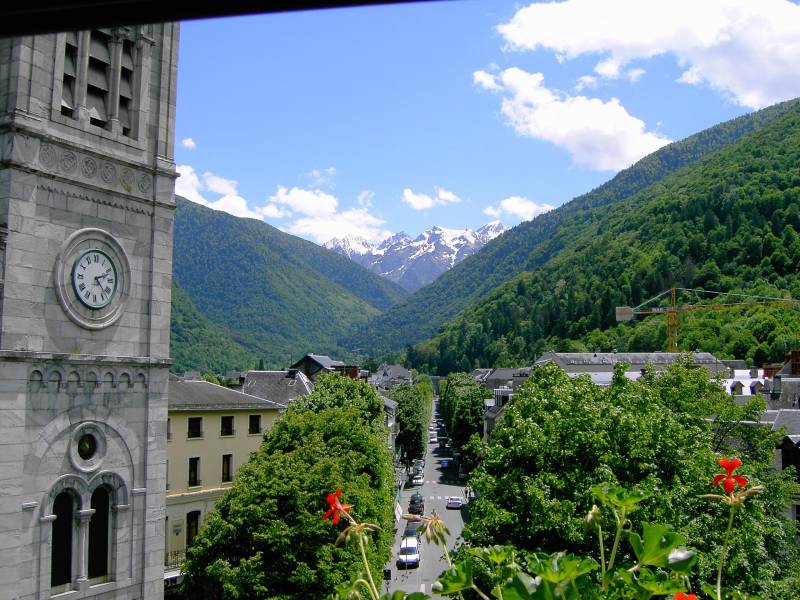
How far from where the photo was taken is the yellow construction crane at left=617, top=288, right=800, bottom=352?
153375mm

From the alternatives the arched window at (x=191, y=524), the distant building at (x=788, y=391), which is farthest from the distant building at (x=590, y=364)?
the arched window at (x=191, y=524)

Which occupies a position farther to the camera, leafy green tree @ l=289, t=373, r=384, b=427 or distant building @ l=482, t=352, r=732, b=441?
distant building @ l=482, t=352, r=732, b=441

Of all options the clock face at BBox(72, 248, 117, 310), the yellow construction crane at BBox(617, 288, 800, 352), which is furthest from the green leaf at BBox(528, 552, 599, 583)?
the yellow construction crane at BBox(617, 288, 800, 352)

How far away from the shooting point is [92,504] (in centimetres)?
2062

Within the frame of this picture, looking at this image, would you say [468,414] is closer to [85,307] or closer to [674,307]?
[85,307]

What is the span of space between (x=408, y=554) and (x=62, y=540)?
34110 millimetres

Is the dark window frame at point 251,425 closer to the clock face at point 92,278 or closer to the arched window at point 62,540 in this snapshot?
the clock face at point 92,278

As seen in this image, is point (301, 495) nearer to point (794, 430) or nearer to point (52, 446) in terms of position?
point (52, 446)

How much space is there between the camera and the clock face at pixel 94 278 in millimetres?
Answer: 19828

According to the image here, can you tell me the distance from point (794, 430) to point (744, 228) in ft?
515

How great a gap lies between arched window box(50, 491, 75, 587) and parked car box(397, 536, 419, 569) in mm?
32654

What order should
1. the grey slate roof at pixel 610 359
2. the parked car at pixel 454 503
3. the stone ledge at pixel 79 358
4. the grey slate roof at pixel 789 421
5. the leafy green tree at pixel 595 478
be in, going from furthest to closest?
the grey slate roof at pixel 610 359, the parked car at pixel 454 503, the grey slate roof at pixel 789 421, the leafy green tree at pixel 595 478, the stone ledge at pixel 79 358

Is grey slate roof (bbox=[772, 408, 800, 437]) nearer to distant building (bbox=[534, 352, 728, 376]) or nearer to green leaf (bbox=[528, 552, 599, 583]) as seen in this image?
green leaf (bbox=[528, 552, 599, 583])

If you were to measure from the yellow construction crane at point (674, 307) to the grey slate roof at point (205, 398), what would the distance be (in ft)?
391
